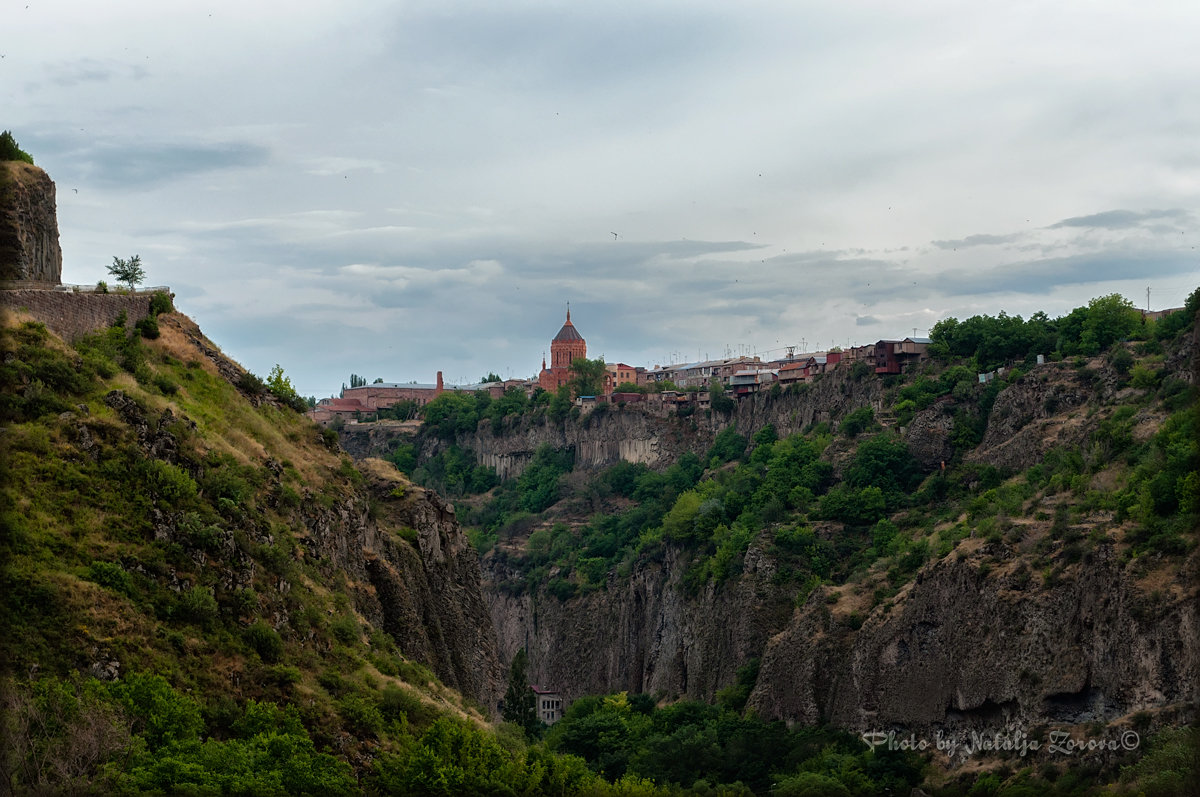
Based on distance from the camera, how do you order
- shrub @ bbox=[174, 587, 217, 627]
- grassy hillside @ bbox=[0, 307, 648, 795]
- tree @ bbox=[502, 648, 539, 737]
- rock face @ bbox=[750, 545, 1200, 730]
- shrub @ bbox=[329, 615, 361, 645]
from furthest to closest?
tree @ bbox=[502, 648, 539, 737], rock face @ bbox=[750, 545, 1200, 730], shrub @ bbox=[329, 615, 361, 645], shrub @ bbox=[174, 587, 217, 627], grassy hillside @ bbox=[0, 307, 648, 795]

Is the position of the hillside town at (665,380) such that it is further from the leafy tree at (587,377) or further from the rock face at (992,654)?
the rock face at (992,654)

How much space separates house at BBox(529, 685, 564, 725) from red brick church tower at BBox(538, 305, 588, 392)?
209 ft

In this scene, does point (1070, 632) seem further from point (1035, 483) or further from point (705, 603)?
point (705, 603)

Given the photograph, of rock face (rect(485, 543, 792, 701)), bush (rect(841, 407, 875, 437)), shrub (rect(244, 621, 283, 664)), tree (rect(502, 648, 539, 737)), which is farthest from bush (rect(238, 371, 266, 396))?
bush (rect(841, 407, 875, 437))

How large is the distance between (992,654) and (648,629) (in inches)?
1739

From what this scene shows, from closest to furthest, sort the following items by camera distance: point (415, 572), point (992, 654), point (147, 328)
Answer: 1. point (147, 328)
2. point (415, 572)
3. point (992, 654)

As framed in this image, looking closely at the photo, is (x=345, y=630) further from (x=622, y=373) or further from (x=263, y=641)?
(x=622, y=373)

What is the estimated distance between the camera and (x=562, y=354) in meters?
170

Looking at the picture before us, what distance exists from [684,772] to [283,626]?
117ft

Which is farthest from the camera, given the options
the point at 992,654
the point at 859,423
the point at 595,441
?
the point at 595,441

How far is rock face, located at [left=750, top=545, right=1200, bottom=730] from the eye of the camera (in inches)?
2170

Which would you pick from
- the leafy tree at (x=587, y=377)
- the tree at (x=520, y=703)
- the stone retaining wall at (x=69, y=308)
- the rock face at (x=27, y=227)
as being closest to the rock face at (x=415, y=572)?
the stone retaining wall at (x=69, y=308)

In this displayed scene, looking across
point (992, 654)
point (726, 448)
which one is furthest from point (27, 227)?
point (726, 448)

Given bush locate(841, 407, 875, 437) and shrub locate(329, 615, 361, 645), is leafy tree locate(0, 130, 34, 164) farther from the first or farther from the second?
bush locate(841, 407, 875, 437)
